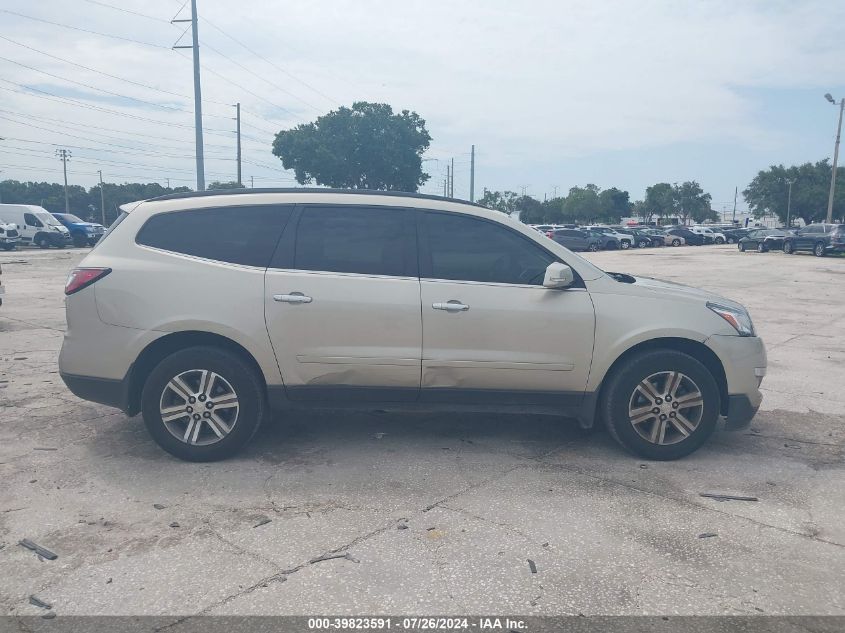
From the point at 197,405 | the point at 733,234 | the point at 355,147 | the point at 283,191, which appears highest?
the point at 355,147

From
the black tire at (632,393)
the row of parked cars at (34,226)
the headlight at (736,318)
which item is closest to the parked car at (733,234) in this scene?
the row of parked cars at (34,226)

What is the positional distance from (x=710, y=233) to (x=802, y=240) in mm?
23181

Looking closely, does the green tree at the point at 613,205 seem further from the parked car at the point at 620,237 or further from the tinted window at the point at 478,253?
the tinted window at the point at 478,253

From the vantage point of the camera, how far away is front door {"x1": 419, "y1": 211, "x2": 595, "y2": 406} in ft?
14.6

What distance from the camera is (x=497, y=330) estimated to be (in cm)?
447

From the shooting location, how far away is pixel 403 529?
3568 millimetres

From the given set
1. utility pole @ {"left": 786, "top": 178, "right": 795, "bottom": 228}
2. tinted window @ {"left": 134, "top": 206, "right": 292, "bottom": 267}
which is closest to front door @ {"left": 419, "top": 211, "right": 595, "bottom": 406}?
tinted window @ {"left": 134, "top": 206, "right": 292, "bottom": 267}

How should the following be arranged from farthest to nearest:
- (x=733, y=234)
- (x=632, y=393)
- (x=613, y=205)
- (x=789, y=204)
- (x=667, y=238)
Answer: (x=613, y=205), (x=789, y=204), (x=733, y=234), (x=667, y=238), (x=632, y=393)

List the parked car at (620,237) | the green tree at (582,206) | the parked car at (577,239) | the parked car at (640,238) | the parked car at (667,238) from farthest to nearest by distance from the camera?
1. the green tree at (582,206)
2. the parked car at (667,238)
3. the parked car at (640,238)
4. the parked car at (620,237)
5. the parked car at (577,239)

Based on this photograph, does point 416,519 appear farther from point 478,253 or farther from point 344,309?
point 478,253

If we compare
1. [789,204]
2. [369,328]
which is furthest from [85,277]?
→ [789,204]

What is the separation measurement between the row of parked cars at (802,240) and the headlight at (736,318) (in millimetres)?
33694

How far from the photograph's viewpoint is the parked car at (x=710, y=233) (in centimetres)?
5694

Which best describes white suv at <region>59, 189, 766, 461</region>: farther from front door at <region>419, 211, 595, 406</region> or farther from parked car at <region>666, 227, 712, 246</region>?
parked car at <region>666, 227, 712, 246</region>
